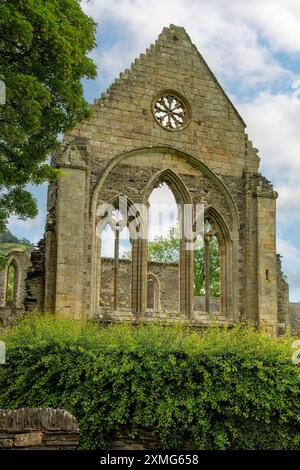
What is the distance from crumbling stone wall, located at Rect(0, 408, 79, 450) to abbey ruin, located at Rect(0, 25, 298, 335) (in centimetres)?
899

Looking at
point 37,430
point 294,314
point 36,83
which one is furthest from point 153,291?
point 37,430

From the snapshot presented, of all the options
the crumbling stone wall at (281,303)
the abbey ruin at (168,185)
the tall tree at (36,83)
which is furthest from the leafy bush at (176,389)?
the crumbling stone wall at (281,303)

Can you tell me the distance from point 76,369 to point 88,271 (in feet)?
21.0

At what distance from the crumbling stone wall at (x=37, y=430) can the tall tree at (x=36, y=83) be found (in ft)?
20.3

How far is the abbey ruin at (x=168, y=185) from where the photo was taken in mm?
15906

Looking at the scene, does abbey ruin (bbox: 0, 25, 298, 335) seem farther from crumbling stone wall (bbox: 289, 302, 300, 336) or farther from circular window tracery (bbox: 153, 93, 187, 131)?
crumbling stone wall (bbox: 289, 302, 300, 336)

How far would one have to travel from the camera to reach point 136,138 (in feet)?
57.1

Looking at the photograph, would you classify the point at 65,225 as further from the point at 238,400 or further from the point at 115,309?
the point at 238,400

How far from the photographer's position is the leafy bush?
29.5 ft

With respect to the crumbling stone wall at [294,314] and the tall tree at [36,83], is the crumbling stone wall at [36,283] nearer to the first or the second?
the tall tree at [36,83]

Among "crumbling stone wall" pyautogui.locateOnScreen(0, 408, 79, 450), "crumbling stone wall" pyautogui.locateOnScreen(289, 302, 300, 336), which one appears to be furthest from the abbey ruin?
"crumbling stone wall" pyautogui.locateOnScreen(289, 302, 300, 336)

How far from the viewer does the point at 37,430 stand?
6.36 m
